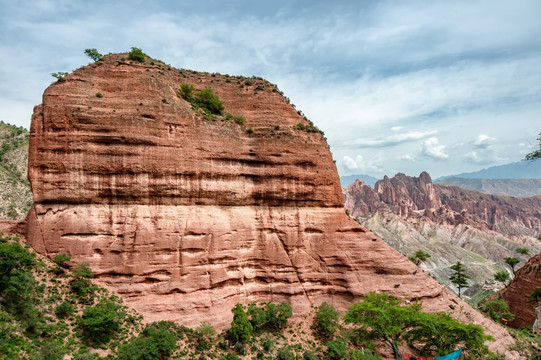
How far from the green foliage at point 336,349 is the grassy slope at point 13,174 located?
48.3 metres

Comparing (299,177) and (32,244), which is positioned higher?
(299,177)

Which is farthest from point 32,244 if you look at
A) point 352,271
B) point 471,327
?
point 471,327

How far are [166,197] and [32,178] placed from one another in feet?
34.2

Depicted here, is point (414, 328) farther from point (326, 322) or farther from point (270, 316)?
point (270, 316)

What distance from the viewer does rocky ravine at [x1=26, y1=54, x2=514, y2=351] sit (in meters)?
24.6

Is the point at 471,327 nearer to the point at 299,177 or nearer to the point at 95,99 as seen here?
the point at 299,177

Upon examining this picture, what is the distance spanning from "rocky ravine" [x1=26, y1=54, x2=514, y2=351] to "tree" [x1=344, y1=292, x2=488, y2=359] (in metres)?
3.42

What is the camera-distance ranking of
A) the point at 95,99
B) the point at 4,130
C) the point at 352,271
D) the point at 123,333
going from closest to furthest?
the point at 123,333
the point at 95,99
the point at 352,271
the point at 4,130

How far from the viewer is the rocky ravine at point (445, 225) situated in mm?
122219

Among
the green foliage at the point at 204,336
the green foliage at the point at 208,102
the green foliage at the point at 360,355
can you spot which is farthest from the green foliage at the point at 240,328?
the green foliage at the point at 208,102

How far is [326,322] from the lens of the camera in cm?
2648

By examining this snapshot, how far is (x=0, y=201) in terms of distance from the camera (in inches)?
2004

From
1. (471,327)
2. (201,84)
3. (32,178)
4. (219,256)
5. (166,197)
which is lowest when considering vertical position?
(471,327)

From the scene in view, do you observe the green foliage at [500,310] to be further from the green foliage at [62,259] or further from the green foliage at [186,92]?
the green foliage at [62,259]
